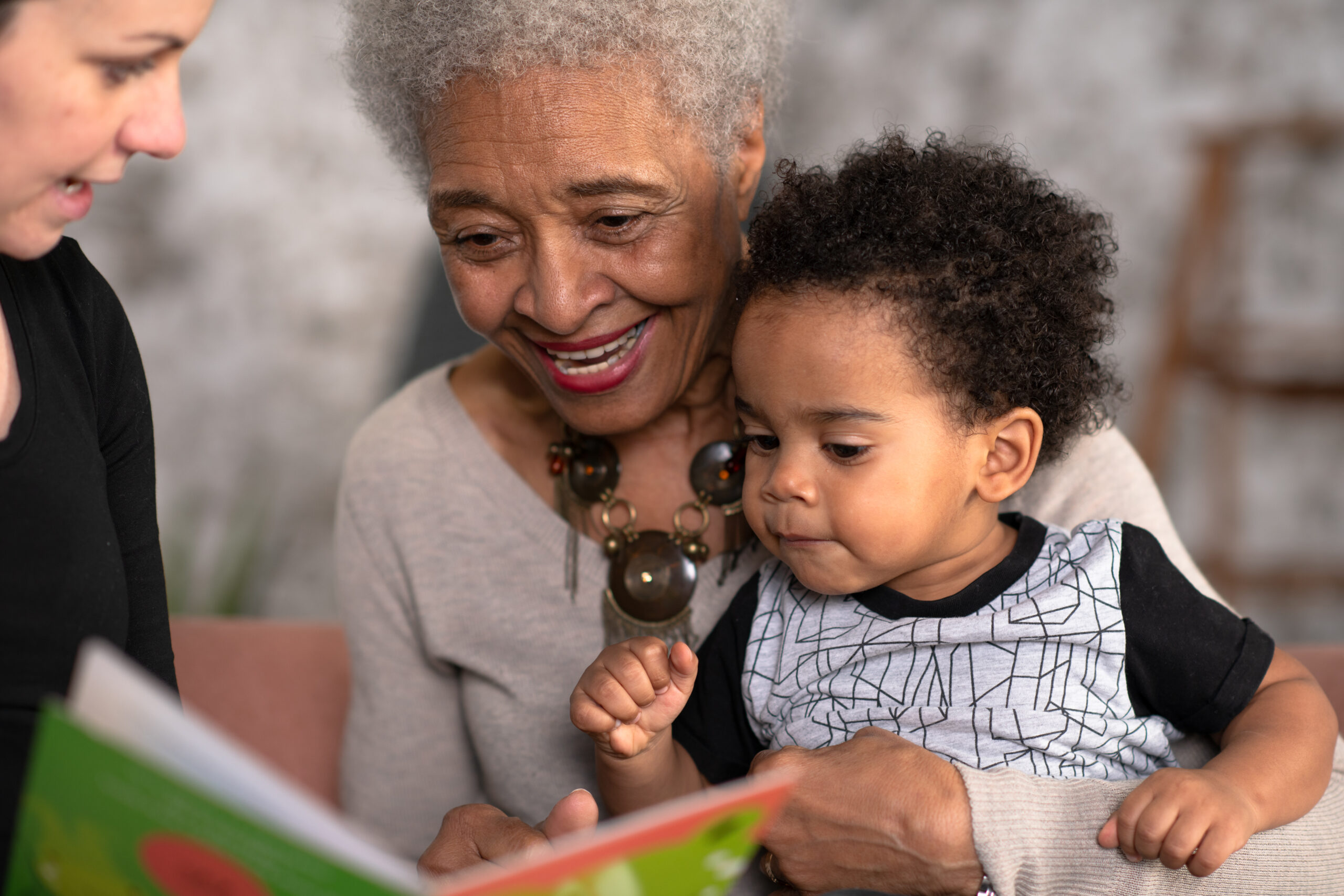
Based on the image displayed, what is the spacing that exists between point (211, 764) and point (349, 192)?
3001 millimetres

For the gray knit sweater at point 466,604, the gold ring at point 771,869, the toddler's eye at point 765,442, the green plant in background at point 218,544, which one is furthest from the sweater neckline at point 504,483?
the green plant in background at point 218,544

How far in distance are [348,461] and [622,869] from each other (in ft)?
3.48

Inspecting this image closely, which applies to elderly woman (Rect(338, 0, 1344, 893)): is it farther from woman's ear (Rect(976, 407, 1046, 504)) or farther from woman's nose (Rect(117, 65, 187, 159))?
woman's nose (Rect(117, 65, 187, 159))

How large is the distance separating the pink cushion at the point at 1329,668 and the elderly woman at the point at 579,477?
0.95 feet

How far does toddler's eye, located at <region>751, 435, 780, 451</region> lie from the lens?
121 centimetres

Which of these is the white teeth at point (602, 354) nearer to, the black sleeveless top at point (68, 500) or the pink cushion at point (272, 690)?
the black sleeveless top at point (68, 500)

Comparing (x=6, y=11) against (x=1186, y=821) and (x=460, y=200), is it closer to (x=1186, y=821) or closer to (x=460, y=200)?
(x=460, y=200)

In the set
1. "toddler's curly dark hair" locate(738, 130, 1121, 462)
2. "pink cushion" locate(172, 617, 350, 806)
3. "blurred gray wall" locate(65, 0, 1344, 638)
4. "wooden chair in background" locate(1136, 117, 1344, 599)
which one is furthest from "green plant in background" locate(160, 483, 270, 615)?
"wooden chair in background" locate(1136, 117, 1344, 599)

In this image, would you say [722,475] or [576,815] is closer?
[576,815]

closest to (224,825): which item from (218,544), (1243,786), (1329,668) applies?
(1243,786)

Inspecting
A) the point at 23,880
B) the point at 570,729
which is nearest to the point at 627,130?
the point at 570,729

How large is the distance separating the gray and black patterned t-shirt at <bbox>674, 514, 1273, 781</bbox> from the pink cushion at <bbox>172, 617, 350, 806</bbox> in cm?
74

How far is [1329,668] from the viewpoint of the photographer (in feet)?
4.94

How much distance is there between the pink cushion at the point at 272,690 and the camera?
5.46 ft
